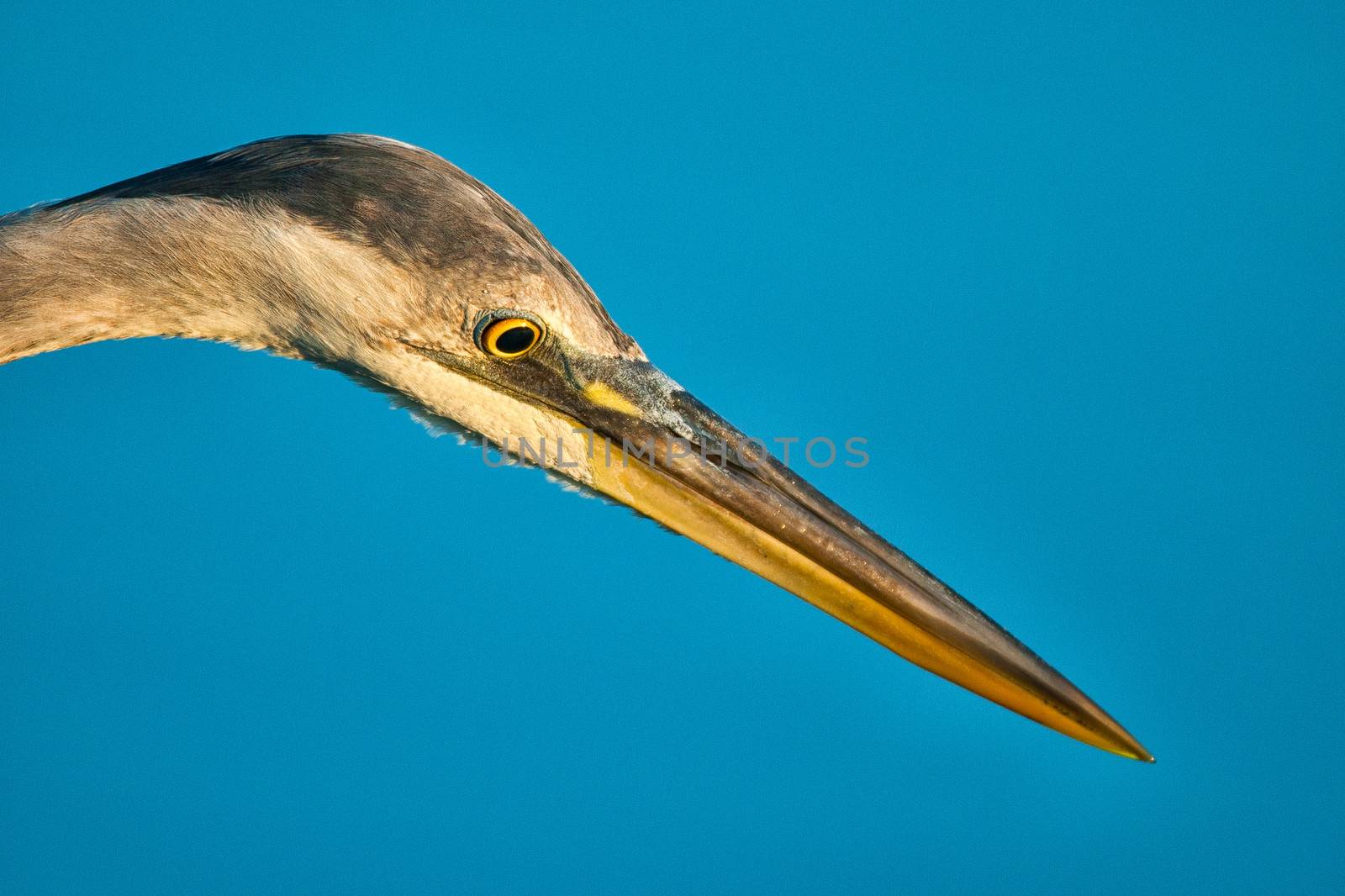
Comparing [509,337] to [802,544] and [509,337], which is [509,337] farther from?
[802,544]

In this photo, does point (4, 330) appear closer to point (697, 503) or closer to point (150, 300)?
point (150, 300)

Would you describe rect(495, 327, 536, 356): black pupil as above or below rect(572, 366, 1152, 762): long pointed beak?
above

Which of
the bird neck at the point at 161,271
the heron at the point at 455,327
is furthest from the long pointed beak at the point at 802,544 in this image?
the bird neck at the point at 161,271

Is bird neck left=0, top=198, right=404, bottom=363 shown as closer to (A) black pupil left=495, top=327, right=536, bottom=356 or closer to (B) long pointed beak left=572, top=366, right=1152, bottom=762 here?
(A) black pupil left=495, top=327, right=536, bottom=356

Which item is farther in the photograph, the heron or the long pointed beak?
the long pointed beak

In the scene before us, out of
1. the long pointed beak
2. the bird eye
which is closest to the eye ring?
the bird eye

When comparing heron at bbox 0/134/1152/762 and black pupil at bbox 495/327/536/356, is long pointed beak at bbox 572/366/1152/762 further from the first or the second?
black pupil at bbox 495/327/536/356

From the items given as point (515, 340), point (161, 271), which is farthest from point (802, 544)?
point (161, 271)

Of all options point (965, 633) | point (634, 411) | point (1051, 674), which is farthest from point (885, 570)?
point (634, 411)

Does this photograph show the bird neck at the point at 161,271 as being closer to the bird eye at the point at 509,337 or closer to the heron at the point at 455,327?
the heron at the point at 455,327
